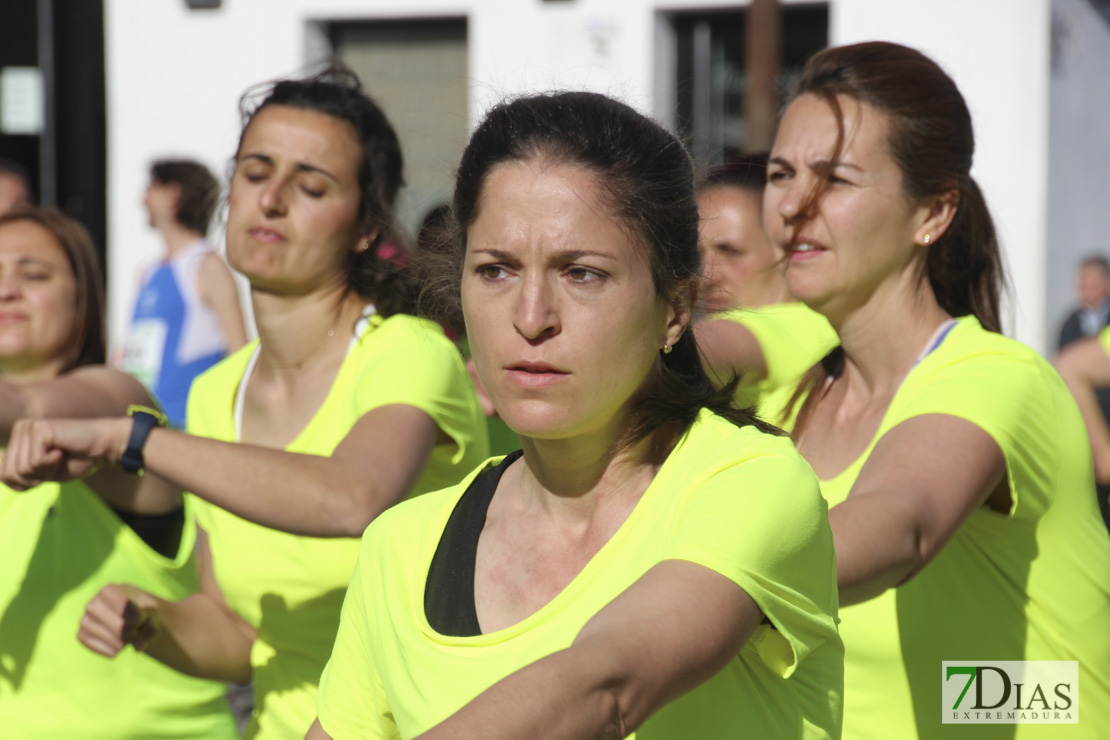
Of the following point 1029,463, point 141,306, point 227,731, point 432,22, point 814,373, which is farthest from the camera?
point 432,22

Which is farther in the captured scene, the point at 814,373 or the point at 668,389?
the point at 814,373

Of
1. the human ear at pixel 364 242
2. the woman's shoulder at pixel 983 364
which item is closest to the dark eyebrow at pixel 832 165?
the woman's shoulder at pixel 983 364

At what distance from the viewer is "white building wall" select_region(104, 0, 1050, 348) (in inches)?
351

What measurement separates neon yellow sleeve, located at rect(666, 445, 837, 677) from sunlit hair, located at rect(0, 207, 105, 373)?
90.5 inches

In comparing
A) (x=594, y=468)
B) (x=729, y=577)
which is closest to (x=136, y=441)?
(x=594, y=468)

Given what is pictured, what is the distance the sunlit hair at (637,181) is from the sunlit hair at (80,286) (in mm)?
1874

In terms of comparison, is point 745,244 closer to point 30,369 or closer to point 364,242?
point 364,242

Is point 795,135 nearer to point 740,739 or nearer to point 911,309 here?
point 911,309

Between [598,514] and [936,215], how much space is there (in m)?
1.13

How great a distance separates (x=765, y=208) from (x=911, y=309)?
360mm

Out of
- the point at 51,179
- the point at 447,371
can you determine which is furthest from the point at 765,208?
the point at 51,179

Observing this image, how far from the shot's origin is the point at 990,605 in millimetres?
2309

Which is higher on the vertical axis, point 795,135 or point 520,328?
point 795,135

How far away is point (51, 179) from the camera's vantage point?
10.8m
